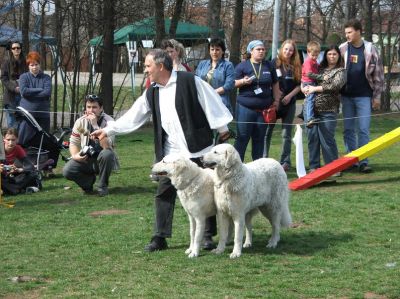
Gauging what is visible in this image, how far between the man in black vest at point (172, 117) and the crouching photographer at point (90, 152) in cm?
297

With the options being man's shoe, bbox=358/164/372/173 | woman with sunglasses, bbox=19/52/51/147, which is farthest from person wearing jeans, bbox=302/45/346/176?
woman with sunglasses, bbox=19/52/51/147

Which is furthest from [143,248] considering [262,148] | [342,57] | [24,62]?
[24,62]

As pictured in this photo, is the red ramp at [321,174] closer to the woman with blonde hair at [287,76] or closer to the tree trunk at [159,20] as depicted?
the woman with blonde hair at [287,76]

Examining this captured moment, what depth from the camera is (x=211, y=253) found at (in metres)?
7.17

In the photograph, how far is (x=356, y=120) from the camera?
11.8m

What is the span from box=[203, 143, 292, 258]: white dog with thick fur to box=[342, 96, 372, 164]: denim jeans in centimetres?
441

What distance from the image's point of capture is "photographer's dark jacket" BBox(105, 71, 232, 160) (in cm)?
709

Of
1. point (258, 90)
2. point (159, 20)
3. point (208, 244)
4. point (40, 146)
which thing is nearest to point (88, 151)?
point (40, 146)

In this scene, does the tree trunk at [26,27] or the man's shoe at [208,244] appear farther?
the tree trunk at [26,27]

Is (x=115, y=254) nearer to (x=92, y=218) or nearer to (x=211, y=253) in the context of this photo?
(x=211, y=253)

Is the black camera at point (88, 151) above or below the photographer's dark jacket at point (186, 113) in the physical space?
below

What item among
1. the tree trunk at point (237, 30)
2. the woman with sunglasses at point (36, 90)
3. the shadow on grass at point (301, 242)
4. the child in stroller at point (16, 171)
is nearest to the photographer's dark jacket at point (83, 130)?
the child in stroller at point (16, 171)

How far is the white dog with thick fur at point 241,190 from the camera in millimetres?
6875

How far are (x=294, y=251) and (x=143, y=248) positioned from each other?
140cm
